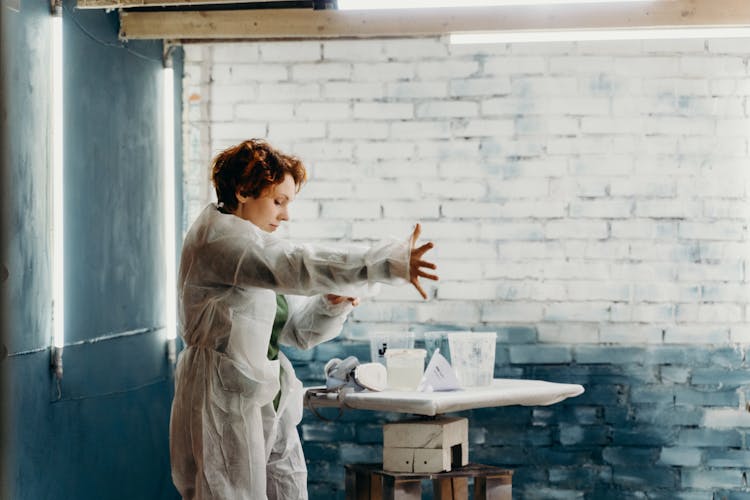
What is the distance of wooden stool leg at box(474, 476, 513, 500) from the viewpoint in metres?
3.33

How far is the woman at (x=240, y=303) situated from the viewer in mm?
2416

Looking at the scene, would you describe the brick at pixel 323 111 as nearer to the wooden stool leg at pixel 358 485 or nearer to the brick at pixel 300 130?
the brick at pixel 300 130

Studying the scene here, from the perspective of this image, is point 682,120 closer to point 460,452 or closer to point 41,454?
point 460,452

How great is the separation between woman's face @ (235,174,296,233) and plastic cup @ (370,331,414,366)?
852 mm

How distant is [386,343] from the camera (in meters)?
3.48

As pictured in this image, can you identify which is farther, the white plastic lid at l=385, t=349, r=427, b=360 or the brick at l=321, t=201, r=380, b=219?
the brick at l=321, t=201, r=380, b=219

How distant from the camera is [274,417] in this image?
271 centimetres

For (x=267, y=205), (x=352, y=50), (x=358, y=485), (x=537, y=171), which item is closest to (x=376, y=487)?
(x=358, y=485)

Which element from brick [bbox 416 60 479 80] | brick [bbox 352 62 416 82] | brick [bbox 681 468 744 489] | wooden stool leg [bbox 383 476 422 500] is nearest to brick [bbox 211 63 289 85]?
brick [bbox 352 62 416 82]

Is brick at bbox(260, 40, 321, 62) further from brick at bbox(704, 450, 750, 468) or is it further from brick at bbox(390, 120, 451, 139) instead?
brick at bbox(704, 450, 750, 468)

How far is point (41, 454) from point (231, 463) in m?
0.74

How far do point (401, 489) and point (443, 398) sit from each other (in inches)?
14.1

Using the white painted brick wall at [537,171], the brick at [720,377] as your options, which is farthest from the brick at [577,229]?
the brick at [720,377]

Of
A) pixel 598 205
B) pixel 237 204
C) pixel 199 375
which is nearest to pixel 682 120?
pixel 598 205
